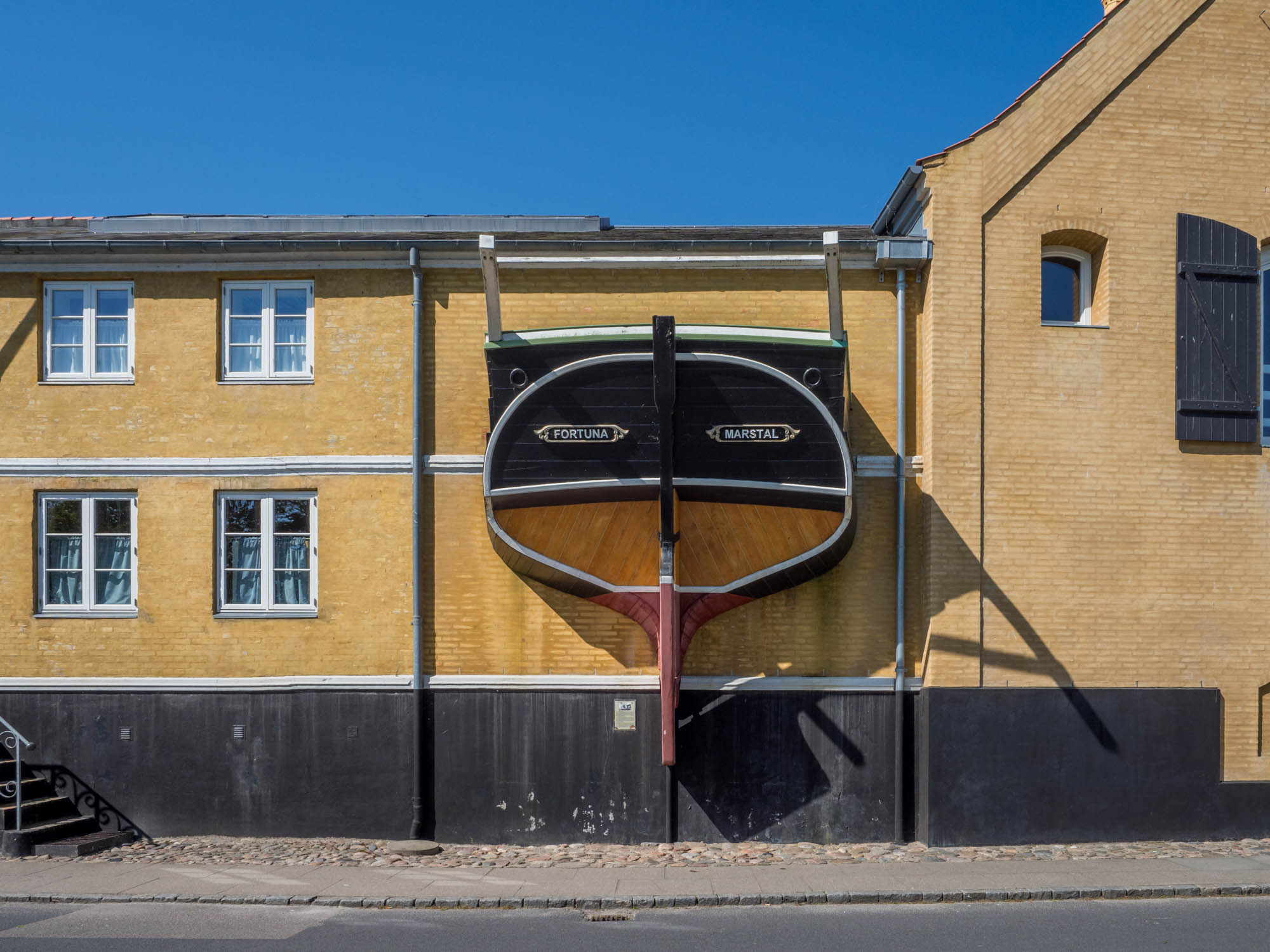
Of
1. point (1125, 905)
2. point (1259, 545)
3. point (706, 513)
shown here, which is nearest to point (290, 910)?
point (706, 513)

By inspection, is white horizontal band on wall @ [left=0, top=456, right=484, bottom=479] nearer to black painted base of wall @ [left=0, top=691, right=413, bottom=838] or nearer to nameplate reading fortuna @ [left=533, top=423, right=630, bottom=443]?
nameplate reading fortuna @ [left=533, top=423, right=630, bottom=443]

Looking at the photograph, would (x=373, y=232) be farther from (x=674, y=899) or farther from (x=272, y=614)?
(x=674, y=899)

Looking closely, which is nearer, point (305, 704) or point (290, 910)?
point (290, 910)

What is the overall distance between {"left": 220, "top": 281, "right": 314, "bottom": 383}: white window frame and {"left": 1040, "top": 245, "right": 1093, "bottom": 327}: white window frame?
9506mm

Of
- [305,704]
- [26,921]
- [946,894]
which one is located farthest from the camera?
[305,704]

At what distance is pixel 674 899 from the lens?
10.6 m

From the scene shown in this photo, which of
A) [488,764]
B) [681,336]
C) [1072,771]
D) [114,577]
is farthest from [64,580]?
[1072,771]

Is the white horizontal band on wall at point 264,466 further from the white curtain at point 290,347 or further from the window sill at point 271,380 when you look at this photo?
the white curtain at point 290,347

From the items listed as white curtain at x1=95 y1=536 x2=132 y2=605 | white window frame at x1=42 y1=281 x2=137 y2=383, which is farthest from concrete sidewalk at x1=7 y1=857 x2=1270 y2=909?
white window frame at x1=42 y1=281 x2=137 y2=383

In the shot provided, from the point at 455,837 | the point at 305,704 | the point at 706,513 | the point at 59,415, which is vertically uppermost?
the point at 59,415

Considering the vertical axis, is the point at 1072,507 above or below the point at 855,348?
below

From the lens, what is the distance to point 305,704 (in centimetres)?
1330

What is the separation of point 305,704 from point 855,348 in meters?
8.33

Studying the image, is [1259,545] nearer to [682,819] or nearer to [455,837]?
[682,819]
